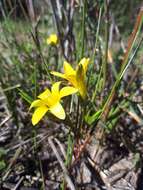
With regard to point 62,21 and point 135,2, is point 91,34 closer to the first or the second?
point 62,21

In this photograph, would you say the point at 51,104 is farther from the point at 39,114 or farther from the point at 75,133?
the point at 75,133

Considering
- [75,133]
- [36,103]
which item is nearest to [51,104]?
[36,103]

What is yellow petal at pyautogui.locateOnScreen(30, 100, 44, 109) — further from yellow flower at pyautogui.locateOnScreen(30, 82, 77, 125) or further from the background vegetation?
the background vegetation

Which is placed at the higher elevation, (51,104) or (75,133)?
(51,104)

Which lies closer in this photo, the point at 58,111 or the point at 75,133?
the point at 58,111

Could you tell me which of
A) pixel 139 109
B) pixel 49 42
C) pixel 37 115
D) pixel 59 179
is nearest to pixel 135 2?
pixel 49 42

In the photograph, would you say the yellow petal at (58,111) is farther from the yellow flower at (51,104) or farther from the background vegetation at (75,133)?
the background vegetation at (75,133)
